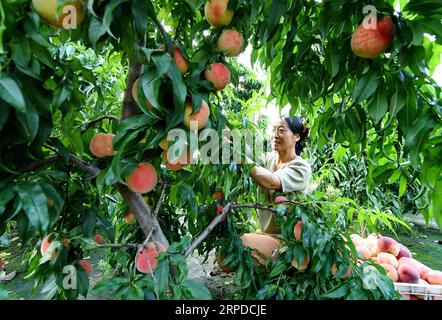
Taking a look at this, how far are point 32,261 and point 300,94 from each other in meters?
0.76

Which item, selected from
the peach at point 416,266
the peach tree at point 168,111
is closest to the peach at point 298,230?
the peach tree at point 168,111

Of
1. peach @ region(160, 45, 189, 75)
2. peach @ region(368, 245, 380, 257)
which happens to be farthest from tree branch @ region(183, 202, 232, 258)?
peach @ region(368, 245, 380, 257)

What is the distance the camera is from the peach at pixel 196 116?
21.0 inches

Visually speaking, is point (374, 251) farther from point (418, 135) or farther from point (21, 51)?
point (21, 51)

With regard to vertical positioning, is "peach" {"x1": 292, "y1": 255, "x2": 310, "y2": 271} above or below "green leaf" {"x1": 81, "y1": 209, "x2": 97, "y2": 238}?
below

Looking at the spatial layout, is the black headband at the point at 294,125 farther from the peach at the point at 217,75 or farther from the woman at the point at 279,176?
the peach at the point at 217,75

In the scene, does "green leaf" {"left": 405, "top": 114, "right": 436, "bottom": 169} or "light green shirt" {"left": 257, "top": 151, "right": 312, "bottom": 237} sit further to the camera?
"light green shirt" {"left": 257, "top": 151, "right": 312, "bottom": 237}

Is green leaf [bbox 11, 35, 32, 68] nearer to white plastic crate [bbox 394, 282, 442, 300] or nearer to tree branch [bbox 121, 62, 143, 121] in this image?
tree branch [bbox 121, 62, 143, 121]

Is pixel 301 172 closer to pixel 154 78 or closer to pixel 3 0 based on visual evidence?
pixel 154 78

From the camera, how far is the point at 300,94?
838mm

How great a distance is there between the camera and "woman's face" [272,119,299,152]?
1.44 metres

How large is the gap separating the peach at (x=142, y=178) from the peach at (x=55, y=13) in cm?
25

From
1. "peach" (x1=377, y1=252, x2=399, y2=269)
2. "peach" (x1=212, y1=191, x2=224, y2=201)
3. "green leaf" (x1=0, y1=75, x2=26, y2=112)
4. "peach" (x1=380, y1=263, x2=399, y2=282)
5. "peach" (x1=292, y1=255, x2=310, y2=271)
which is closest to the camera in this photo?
"green leaf" (x1=0, y1=75, x2=26, y2=112)
